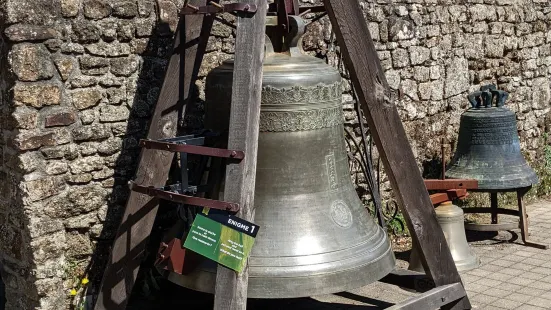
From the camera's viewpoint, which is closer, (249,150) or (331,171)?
(249,150)

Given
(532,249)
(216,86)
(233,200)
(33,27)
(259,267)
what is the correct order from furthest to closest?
1. (532,249)
2. (33,27)
3. (216,86)
4. (259,267)
5. (233,200)

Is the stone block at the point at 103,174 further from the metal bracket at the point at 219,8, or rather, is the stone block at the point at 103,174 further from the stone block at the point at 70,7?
the metal bracket at the point at 219,8

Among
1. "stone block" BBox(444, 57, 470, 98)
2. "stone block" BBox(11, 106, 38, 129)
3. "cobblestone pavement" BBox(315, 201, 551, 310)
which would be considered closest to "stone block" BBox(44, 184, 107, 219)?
"stone block" BBox(11, 106, 38, 129)

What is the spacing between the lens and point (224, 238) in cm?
322

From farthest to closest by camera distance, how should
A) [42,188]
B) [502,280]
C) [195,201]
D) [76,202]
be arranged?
[502,280], [76,202], [42,188], [195,201]

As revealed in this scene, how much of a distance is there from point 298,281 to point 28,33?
6.57ft

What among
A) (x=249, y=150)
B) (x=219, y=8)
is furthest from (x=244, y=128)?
(x=219, y=8)

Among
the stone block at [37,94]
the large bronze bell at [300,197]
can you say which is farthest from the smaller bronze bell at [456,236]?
the stone block at [37,94]

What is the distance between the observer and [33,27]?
13.4ft

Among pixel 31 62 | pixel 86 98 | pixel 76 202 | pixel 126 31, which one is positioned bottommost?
pixel 76 202

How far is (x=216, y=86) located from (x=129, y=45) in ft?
3.17

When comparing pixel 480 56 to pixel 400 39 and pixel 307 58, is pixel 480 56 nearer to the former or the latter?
pixel 400 39

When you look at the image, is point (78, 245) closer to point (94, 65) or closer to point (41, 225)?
point (41, 225)

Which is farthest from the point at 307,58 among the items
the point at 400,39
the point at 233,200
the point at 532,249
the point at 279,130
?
the point at 532,249
